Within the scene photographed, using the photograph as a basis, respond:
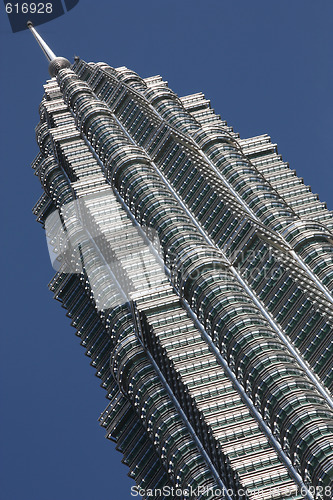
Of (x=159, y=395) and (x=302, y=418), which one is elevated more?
(x=159, y=395)

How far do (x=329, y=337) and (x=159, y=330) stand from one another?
32571 mm

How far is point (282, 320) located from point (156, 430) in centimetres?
3122

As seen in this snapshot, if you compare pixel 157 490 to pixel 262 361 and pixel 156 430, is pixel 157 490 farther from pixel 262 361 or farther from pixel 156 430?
pixel 262 361

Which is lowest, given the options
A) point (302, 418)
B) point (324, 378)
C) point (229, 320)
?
point (302, 418)

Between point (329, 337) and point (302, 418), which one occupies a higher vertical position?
point (329, 337)

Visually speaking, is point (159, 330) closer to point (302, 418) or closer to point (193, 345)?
point (193, 345)

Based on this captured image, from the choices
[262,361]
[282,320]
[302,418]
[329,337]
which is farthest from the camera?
[282,320]

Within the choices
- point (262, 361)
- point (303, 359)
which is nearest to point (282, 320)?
point (303, 359)

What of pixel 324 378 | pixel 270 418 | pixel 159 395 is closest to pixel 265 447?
pixel 270 418

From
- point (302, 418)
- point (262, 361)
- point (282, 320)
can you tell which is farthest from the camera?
point (282, 320)

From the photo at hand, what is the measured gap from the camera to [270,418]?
163 meters

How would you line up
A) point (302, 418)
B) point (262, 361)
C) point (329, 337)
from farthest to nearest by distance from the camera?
point (329, 337), point (262, 361), point (302, 418)

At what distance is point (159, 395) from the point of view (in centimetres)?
19250

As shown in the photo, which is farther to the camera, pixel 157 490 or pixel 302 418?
pixel 157 490
